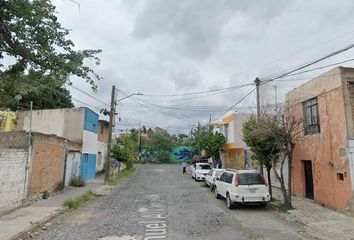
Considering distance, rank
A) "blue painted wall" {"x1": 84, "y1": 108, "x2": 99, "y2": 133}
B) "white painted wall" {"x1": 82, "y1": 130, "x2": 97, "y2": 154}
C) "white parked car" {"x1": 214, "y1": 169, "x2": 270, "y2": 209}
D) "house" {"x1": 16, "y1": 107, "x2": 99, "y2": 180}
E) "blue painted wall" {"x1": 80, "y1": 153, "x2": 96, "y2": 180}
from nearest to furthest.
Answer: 1. "white parked car" {"x1": 214, "y1": 169, "x2": 270, "y2": 209}
2. "blue painted wall" {"x1": 80, "y1": 153, "x2": 96, "y2": 180}
3. "house" {"x1": 16, "y1": 107, "x2": 99, "y2": 180}
4. "white painted wall" {"x1": 82, "y1": 130, "x2": 97, "y2": 154}
5. "blue painted wall" {"x1": 84, "y1": 108, "x2": 99, "y2": 133}

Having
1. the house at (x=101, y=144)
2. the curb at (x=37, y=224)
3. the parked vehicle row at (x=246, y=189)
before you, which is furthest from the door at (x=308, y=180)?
the house at (x=101, y=144)

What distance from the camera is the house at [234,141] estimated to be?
111ft

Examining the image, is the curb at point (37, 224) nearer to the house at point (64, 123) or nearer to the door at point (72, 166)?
the door at point (72, 166)

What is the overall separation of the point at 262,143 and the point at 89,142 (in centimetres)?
1838

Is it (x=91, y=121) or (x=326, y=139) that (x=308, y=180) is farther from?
(x=91, y=121)

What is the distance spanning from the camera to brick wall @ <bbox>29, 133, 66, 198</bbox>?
16.7m

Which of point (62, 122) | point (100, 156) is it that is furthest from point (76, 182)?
point (100, 156)

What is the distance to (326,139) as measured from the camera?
49.2 feet

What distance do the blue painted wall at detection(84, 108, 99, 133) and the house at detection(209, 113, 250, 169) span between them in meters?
13.8

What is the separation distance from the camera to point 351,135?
13.3 m

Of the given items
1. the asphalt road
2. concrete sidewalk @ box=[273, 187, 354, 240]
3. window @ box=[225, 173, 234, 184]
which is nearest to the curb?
the asphalt road

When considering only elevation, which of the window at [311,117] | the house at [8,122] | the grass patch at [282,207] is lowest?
the grass patch at [282,207]

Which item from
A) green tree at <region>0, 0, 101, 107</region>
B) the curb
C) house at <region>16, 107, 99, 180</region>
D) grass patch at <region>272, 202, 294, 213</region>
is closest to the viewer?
green tree at <region>0, 0, 101, 107</region>

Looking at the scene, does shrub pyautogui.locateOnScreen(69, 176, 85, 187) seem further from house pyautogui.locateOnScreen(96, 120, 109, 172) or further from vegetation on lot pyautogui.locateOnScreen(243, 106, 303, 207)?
vegetation on lot pyautogui.locateOnScreen(243, 106, 303, 207)
